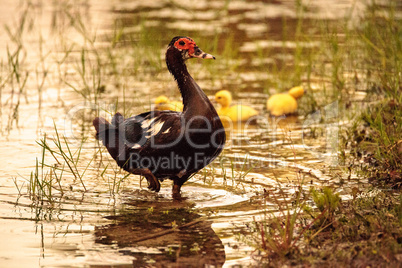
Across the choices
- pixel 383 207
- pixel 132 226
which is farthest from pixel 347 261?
pixel 132 226

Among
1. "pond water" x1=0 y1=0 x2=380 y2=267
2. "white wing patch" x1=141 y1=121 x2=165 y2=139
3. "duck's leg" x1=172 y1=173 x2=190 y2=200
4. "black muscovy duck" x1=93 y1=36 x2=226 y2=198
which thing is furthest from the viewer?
"duck's leg" x1=172 y1=173 x2=190 y2=200

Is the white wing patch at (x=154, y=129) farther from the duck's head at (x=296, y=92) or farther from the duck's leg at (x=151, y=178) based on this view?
the duck's head at (x=296, y=92)

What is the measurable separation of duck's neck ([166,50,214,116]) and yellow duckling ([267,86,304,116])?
2.59 meters

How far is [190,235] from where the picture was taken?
4.82m

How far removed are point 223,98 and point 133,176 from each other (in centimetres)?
234

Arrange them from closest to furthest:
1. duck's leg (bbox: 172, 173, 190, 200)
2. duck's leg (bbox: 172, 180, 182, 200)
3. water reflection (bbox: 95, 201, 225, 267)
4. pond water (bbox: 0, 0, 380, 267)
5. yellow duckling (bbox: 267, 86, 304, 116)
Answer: water reflection (bbox: 95, 201, 225, 267) < pond water (bbox: 0, 0, 380, 267) < duck's leg (bbox: 172, 173, 190, 200) < duck's leg (bbox: 172, 180, 182, 200) < yellow duckling (bbox: 267, 86, 304, 116)

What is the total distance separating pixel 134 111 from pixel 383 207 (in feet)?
12.4

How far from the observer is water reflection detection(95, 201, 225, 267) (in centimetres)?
436

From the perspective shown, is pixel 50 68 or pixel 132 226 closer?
pixel 132 226

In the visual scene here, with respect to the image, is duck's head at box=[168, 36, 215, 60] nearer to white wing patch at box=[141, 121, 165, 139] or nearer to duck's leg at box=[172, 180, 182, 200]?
white wing patch at box=[141, 121, 165, 139]

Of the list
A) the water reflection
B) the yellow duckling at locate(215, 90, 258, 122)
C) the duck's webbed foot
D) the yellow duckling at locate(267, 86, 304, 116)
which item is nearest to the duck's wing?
the duck's webbed foot

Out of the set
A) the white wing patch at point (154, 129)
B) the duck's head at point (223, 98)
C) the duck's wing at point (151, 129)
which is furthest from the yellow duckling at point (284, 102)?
the white wing patch at point (154, 129)

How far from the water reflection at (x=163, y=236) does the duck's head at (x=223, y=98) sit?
2982 mm

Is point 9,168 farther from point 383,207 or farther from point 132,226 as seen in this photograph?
point 383,207
